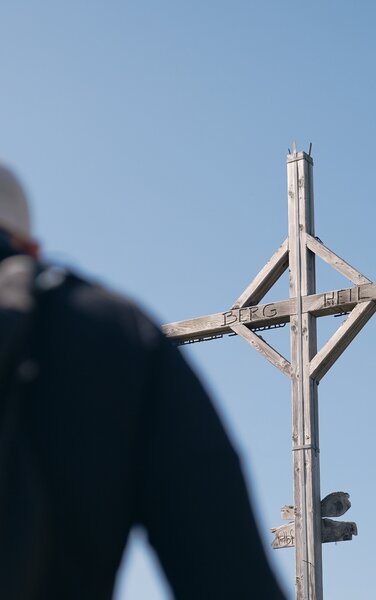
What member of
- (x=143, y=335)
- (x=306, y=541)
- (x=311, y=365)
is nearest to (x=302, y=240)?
(x=311, y=365)

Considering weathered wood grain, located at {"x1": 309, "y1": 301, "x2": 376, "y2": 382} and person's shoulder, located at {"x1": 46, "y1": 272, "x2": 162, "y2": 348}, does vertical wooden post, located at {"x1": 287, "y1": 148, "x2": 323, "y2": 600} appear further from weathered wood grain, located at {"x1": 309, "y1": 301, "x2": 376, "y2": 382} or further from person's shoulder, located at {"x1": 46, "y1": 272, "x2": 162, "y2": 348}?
person's shoulder, located at {"x1": 46, "y1": 272, "x2": 162, "y2": 348}

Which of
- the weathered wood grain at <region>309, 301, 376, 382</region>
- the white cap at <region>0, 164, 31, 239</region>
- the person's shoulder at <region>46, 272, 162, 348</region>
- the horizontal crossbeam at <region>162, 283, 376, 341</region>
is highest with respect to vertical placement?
the horizontal crossbeam at <region>162, 283, 376, 341</region>

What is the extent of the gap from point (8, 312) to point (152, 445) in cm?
19

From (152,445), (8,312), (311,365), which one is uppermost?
(311,365)

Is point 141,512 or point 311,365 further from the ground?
point 311,365

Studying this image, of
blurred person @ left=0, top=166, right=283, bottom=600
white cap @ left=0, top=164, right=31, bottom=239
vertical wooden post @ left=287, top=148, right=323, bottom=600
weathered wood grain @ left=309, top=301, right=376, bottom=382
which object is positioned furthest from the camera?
weathered wood grain @ left=309, top=301, right=376, bottom=382

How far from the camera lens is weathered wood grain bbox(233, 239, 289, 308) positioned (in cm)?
1107

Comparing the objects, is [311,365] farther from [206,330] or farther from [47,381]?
[47,381]

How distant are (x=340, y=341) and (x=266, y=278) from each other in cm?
99

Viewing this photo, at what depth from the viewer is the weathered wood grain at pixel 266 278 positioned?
11070mm

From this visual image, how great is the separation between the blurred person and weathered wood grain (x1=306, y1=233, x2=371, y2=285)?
9329 millimetres

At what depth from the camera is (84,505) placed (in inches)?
49.2

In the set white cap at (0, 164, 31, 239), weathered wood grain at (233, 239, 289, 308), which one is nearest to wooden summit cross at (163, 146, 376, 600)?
weathered wood grain at (233, 239, 289, 308)

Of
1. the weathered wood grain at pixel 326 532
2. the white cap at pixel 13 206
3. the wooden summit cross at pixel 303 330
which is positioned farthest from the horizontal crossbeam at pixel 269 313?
the white cap at pixel 13 206
